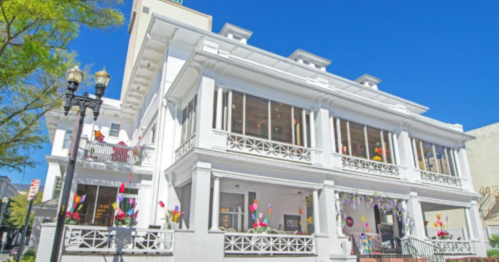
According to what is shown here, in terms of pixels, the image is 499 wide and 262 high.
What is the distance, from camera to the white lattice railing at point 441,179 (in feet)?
60.5

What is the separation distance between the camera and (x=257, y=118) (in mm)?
14758

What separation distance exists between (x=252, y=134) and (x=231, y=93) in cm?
224

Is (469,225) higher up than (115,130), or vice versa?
(115,130)

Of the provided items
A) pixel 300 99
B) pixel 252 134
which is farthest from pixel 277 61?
pixel 252 134

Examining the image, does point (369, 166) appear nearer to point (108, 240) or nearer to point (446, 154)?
point (446, 154)

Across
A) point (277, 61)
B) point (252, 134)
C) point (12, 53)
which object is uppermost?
point (277, 61)

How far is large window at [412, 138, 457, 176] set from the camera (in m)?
19.6

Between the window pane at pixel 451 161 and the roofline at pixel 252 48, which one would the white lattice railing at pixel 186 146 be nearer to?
the roofline at pixel 252 48

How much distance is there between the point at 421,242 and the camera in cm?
1560

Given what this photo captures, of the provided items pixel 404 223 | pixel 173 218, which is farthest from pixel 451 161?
pixel 173 218

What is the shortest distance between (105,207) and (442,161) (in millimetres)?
20076

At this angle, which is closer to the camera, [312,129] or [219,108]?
[219,108]

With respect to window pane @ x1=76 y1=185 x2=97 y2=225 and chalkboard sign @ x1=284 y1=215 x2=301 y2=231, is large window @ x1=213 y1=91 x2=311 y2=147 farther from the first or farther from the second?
window pane @ x1=76 y1=185 x2=97 y2=225

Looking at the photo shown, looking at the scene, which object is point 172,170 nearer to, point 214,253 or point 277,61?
point 214,253
